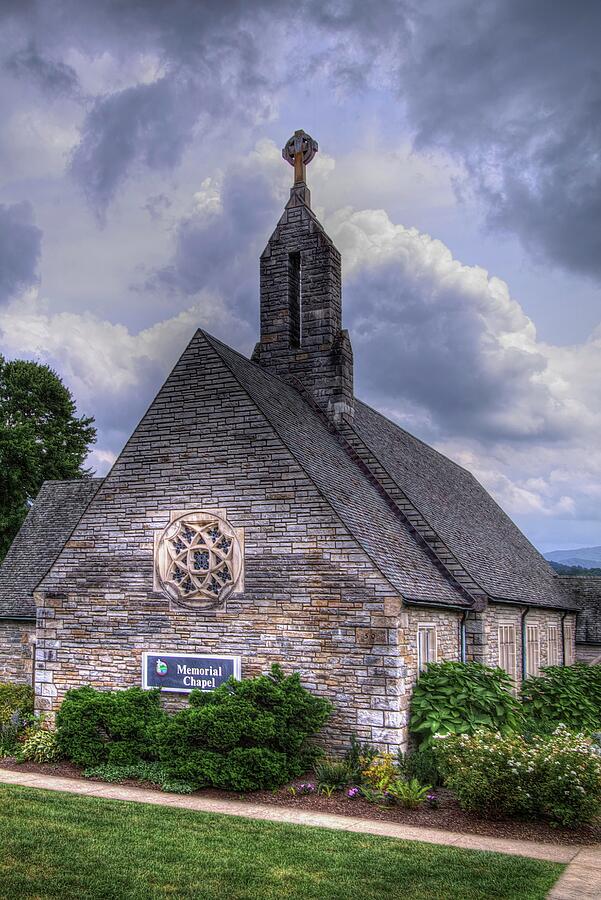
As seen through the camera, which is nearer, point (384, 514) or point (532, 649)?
point (384, 514)

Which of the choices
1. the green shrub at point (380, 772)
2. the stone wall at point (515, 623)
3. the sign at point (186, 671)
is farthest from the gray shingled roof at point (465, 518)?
the sign at point (186, 671)

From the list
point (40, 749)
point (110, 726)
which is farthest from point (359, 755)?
point (40, 749)

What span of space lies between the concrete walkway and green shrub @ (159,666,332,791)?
49 centimetres

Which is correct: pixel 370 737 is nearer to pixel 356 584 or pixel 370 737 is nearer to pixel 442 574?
pixel 356 584

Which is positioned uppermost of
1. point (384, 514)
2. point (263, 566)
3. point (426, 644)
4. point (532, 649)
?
point (384, 514)

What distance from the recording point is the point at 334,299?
22.4 meters

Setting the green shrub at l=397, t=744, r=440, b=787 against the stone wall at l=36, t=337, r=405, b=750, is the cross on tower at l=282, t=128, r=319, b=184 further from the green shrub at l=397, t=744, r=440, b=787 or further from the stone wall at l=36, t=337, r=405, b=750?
the green shrub at l=397, t=744, r=440, b=787

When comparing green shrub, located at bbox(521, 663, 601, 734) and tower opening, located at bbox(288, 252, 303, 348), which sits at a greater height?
tower opening, located at bbox(288, 252, 303, 348)

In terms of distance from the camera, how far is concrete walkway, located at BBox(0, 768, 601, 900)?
370 inches

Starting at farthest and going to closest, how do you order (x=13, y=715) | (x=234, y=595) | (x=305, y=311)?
(x=305, y=311) → (x=13, y=715) → (x=234, y=595)

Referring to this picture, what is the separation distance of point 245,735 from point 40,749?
468 centimetres

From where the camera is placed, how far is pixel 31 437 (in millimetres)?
39656

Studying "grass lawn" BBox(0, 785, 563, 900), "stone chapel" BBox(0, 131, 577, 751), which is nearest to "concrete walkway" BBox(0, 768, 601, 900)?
"grass lawn" BBox(0, 785, 563, 900)

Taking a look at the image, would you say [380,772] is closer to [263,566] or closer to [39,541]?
[263,566]
